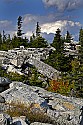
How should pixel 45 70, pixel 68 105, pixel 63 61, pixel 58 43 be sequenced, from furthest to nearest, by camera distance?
1. pixel 58 43
2. pixel 63 61
3. pixel 45 70
4. pixel 68 105

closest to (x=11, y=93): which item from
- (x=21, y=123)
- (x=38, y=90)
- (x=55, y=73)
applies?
(x=38, y=90)

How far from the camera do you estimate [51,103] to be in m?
17.9

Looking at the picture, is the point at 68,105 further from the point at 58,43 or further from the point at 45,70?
the point at 58,43

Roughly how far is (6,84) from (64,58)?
5547 cm

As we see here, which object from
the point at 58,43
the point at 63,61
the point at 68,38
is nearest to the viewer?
the point at 63,61

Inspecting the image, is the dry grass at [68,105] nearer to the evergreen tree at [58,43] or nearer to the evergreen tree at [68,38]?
the evergreen tree at [58,43]

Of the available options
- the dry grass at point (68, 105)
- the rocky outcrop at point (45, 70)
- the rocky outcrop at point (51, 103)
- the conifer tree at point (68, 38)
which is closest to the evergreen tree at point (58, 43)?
the rocky outcrop at point (45, 70)

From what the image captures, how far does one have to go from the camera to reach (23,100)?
16625 mm

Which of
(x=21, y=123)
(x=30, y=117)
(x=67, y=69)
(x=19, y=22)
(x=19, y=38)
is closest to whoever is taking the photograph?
(x=21, y=123)

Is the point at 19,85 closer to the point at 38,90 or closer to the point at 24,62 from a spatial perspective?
the point at 38,90

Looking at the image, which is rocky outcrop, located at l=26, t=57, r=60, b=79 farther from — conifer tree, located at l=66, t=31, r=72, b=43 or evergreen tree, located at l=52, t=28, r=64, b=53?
conifer tree, located at l=66, t=31, r=72, b=43

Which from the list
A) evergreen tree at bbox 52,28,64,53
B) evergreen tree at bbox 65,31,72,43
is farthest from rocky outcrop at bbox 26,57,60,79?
evergreen tree at bbox 65,31,72,43

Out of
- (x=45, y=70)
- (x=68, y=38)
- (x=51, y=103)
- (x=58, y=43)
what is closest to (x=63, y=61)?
(x=58, y=43)

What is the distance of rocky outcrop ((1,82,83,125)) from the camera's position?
15.5 m
